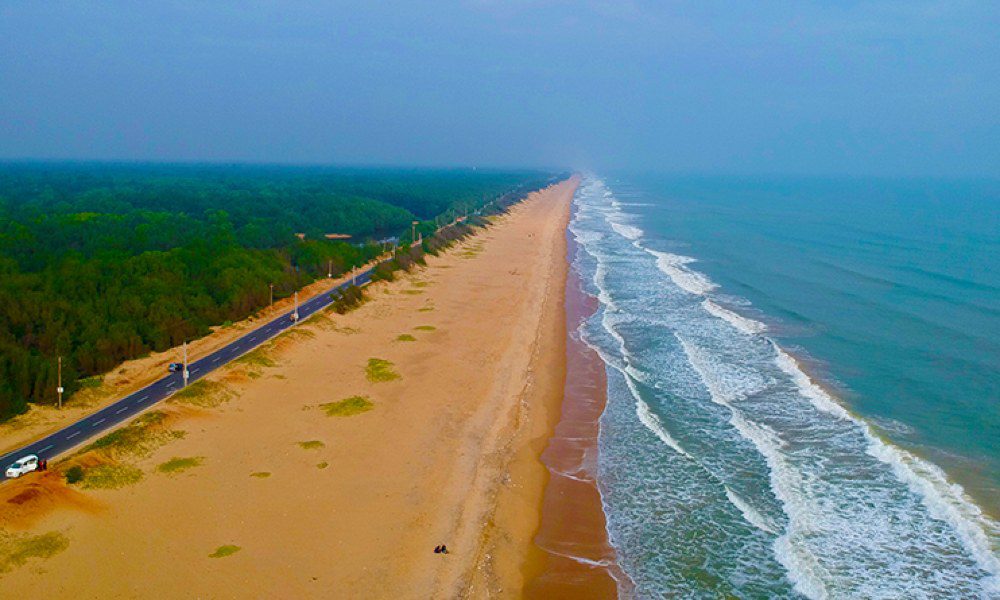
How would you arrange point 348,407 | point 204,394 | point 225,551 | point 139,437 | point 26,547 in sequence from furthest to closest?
point 348,407
point 204,394
point 139,437
point 225,551
point 26,547

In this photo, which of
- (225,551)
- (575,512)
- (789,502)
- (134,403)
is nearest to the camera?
(225,551)

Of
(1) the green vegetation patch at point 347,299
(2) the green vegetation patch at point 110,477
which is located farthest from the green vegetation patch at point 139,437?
(1) the green vegetation patch at point 347,299

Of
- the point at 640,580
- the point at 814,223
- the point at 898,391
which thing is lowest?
the point at 640,580

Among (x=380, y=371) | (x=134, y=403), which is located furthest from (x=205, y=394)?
(x=380, y=371)

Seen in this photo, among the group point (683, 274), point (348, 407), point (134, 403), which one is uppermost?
point (683, 274)

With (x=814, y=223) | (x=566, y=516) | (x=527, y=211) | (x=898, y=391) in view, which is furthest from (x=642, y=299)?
(x=527, y=211)

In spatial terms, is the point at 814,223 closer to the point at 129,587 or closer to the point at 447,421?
the point at 447,421

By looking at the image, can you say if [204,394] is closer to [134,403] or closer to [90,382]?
[134,403]
